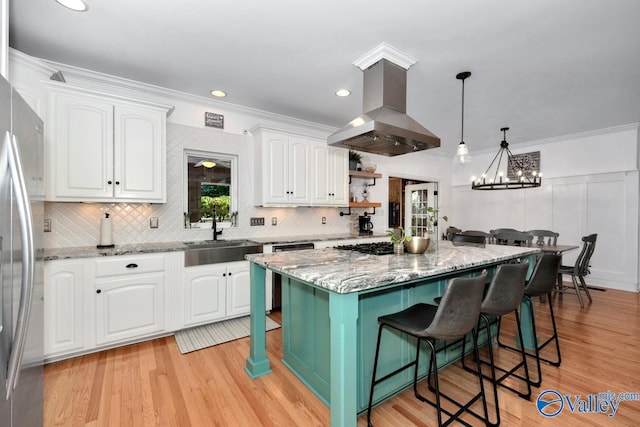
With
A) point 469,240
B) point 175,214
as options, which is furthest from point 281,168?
point 469,240

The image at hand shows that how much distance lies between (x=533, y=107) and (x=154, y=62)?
14.5ft

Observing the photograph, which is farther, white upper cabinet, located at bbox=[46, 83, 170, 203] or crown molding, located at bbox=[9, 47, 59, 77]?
white upper cabinet, located at bbox=[46, 83, 170, 203]

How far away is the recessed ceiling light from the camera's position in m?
1.83

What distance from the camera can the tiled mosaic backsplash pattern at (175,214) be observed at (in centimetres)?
271

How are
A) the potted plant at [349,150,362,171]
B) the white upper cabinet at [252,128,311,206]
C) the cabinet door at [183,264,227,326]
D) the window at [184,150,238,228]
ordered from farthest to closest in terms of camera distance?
the potted plant at [349,150,362,171], the white upper cabinet at [252,128,311,206], the window at [184,150,238,228], the cabinet door at [183,264,227,326]

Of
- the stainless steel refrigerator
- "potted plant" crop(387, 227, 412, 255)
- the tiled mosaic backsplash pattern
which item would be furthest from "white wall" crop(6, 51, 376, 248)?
"potted plant" crop(387, 227, 412, 255)

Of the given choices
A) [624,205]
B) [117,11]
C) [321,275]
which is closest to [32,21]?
[117,11]

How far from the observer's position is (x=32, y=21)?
204cm

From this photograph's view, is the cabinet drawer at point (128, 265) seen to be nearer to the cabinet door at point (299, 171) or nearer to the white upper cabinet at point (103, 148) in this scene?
the white upper cabinet at point (103, 148)

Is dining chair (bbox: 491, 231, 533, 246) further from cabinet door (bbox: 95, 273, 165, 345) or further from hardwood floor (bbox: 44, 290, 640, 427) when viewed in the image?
cabinet door (bbox: 95, 273, 165, 345)

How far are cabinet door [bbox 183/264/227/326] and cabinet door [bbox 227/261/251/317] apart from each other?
0.18 feet

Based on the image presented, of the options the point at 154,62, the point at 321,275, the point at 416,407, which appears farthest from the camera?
the point at 154,62

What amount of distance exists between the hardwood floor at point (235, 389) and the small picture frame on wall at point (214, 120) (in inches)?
97.5

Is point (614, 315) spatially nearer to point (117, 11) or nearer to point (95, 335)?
point (95, 335)
